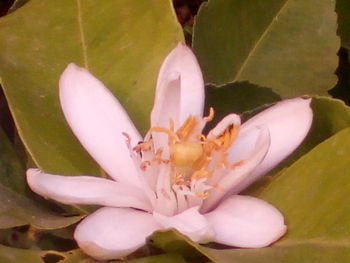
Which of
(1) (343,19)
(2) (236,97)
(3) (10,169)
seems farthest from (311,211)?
(1) (343,19)

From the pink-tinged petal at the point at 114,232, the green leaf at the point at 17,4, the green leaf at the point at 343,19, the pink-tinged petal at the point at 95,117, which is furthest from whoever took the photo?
the green leaf at the point at 343,19

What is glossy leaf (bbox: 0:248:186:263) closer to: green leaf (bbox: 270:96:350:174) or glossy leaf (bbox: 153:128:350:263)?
glossy leaf (bbox: 153:128:350:263)

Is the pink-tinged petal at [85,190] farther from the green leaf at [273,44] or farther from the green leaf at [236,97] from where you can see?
the green leaf at [273,44]

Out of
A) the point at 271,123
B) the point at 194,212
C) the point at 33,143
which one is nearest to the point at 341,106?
the point at 271,123

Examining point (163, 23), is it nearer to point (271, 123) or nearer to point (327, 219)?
point (271, 123)

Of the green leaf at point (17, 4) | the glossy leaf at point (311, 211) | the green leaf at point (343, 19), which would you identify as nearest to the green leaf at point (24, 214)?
the glossy leaf at point (311, 211)

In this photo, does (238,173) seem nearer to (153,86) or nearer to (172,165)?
(172,165)
